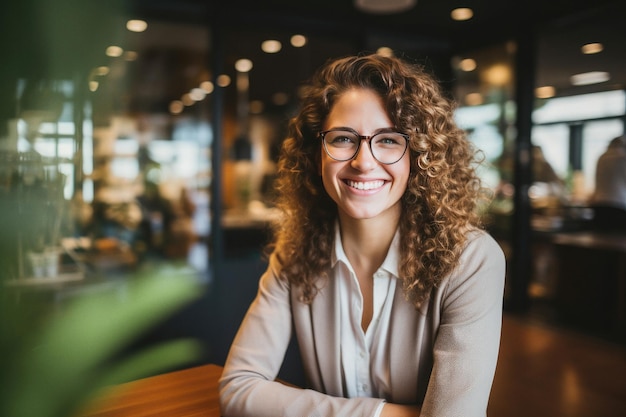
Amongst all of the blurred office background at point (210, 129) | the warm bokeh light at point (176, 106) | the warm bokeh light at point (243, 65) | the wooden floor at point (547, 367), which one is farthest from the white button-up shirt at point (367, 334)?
the warm bokeh light at point (243, 65)

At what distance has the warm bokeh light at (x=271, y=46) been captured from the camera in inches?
228

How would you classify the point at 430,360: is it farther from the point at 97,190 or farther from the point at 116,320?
the point at 97,190

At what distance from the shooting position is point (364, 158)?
1240mm

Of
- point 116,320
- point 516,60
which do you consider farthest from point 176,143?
point 516,60

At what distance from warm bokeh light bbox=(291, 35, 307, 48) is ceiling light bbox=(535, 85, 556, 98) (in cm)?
233

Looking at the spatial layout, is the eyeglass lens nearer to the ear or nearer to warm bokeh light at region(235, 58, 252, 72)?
the ear

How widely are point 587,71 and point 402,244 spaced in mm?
3943

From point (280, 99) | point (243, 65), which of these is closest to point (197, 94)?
point (243, 65)

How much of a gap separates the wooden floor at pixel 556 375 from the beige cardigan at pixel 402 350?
1.80 m

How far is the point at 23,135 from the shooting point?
4.23m

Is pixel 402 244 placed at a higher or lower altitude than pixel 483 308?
higher

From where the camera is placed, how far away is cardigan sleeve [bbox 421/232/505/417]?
3.65 ft

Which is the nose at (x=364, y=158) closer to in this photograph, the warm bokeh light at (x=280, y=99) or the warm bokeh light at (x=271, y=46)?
the warm bokeh light at (x=271, y=46)

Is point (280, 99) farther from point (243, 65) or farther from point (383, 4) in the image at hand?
point (383, 4)
